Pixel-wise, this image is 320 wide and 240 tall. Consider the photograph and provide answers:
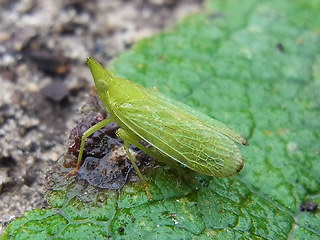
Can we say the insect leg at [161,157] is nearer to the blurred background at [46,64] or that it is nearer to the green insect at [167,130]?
the green insect at [167,130]

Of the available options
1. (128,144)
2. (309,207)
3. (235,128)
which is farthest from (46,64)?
(309,207)

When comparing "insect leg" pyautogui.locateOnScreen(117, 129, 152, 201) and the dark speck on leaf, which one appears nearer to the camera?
"insect leg" pyautogui.locateOnScreen(117, 129, 152, 201)

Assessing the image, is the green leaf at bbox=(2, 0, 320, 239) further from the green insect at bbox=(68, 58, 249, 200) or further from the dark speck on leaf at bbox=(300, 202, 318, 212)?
the green insect at bbox=(68, 58, 249, 200)

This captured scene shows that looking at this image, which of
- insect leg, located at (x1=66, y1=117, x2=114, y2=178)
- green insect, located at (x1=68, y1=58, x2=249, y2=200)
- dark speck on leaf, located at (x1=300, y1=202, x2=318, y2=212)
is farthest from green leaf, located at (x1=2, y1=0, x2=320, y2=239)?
green insect, located at (x1=68, y1=58, x2=249, y2=200)

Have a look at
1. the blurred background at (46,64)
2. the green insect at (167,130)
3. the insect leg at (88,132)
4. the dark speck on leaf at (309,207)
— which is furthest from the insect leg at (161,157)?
the dark speck on leaf at (309,207)

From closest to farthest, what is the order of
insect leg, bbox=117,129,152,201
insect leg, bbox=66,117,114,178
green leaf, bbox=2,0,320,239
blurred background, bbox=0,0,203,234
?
1. green leaf, bbox=2,0,320,239
2. insect leg, bbox=117,129,152,201
3. insect leg, bbox=66,117,114,178
4. blurred background, bbox=0,0,203,234

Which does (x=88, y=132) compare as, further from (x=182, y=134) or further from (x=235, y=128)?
(x=235, y=128)
